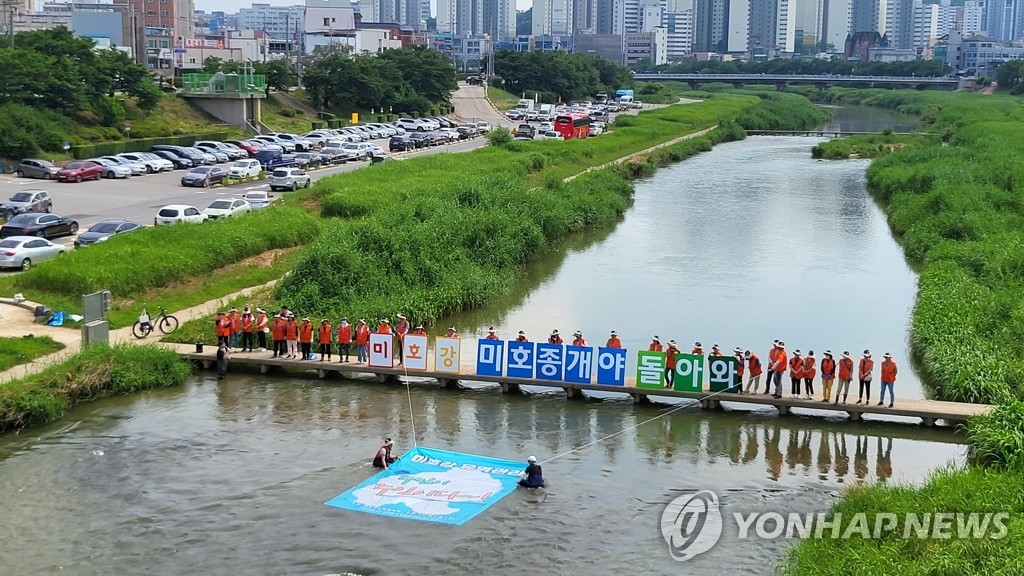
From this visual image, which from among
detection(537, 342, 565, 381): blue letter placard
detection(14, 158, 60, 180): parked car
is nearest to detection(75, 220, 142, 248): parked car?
detection(14, 158, 60, 180): parked car

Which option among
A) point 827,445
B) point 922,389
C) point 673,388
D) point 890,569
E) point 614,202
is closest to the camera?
point 890,569

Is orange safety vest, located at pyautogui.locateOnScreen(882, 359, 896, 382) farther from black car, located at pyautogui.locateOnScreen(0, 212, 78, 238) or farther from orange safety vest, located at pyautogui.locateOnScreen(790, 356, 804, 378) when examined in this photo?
black car, located at pyautogui.locateOnScreen(0, 212, 78, 238)

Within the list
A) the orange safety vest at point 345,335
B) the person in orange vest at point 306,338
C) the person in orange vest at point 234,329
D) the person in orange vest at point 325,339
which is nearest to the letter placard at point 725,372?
the orange safety vest at point 345,335

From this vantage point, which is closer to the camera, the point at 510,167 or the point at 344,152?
the point at 510,167

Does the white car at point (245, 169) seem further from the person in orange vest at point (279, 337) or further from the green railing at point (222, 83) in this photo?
the person in orange vest at point (279, 337)

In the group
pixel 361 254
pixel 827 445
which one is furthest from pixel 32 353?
pixel 827 445

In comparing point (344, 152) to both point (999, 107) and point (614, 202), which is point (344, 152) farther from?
point (999, 107)

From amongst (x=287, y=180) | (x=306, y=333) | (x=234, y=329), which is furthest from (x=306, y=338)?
(x=287, y=180)
